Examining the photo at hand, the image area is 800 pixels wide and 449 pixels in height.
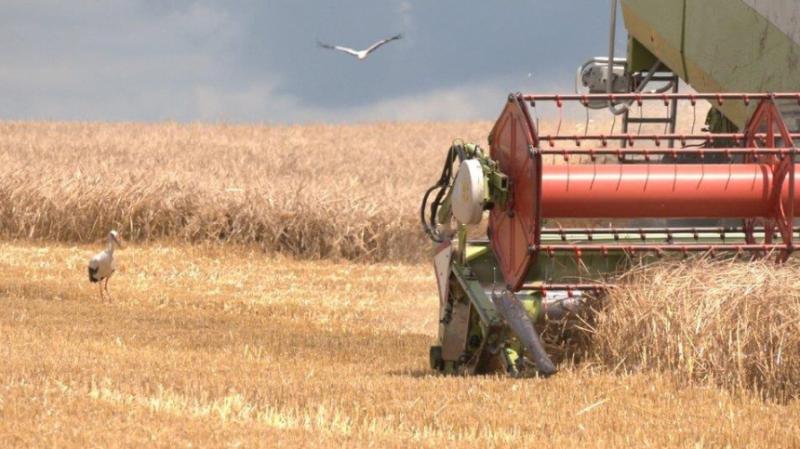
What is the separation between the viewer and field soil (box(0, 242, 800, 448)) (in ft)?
20.4

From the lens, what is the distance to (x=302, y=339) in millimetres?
11836

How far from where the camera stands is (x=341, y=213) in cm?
2106

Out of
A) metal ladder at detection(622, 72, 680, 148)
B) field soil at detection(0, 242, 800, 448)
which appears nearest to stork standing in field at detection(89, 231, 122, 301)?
field soil at detection(0, 242, 800, 448)

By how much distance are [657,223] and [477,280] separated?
11.2 feet

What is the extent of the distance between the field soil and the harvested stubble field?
21mm

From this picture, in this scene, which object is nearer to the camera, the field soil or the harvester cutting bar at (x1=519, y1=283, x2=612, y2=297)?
the field soil

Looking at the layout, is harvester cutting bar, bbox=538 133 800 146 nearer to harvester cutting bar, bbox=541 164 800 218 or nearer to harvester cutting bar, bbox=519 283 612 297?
harvester cutting bar, bbox=541 164 800 218

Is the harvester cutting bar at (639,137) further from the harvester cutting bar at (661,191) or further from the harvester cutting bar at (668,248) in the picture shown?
the harvester cutting bar at (668,248)

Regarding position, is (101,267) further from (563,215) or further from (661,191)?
(661,191)

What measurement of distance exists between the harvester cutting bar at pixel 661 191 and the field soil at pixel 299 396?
94 centimetres

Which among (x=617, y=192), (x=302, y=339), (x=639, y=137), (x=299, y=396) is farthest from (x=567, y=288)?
(x=302, y=339)

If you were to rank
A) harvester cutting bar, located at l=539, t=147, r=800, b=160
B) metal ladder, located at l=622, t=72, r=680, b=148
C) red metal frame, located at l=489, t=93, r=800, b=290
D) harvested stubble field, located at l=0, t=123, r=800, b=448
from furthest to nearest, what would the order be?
metal ladder, located at l=622, t=72, r=680, b=148
red metal frame, located at l=489, t=93, r=800, b=290
harvester cutting bar, located at l=539, t=147, r=800, b=160
harvested stubble field, located at l=0, t=123, r=800, b=448

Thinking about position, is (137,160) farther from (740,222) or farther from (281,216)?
(740,222)

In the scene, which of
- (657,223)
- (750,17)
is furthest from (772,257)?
(750,17)
